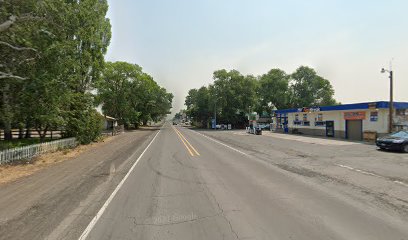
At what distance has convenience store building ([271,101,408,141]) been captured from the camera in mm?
30703

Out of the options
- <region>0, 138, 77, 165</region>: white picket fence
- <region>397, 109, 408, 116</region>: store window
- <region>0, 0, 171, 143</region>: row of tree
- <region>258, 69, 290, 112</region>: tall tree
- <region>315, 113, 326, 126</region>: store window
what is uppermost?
<region>258, 69, 290, 112</region>: tall tree

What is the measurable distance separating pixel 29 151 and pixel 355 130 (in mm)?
32208

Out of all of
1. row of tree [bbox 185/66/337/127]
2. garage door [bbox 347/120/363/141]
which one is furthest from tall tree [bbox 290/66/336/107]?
garage door [bbox 347/120/363/141]

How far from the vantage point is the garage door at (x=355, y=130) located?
33.8 m

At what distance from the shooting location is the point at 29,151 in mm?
18641

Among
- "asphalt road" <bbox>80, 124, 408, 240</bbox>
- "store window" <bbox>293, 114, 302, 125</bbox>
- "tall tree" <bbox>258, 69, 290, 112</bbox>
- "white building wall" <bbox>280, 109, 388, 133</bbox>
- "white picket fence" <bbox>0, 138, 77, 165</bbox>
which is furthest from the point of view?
"tall tree" <bbox>258, 69, 290, 112</bbox>

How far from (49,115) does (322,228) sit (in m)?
18.5

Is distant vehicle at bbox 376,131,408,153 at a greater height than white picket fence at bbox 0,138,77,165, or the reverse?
distant vehicle at bbox 376,131,408,153

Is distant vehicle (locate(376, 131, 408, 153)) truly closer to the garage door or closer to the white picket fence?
the garage door

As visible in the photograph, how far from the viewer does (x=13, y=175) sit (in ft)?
42.8

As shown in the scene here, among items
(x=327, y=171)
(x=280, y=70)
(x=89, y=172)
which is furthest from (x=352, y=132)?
(x=280, y=70)

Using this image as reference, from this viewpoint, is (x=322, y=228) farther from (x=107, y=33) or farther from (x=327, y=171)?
(x=107, y=33)

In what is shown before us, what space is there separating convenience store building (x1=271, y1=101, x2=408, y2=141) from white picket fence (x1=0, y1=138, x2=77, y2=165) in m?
29.0

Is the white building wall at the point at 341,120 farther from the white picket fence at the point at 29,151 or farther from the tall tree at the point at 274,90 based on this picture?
the tall tree at the point at 274,90
